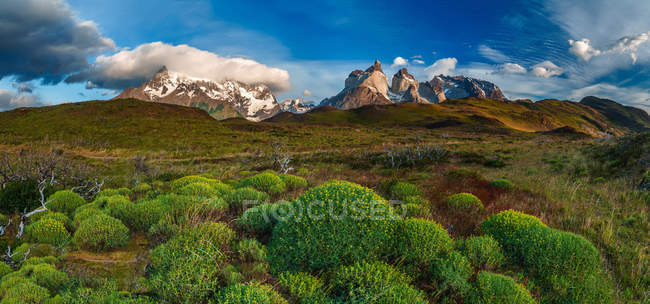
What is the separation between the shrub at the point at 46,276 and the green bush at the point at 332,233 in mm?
2770

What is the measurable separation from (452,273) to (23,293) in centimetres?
557

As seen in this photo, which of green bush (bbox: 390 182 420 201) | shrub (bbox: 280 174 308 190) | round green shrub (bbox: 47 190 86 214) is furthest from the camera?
shrub (bbox: 280 174 308 190)

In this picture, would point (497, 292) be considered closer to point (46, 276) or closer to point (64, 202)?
point (46, 276)

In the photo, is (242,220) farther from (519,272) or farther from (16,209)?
(16,209)

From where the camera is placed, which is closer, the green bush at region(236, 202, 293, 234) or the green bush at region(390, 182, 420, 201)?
the green bush at region(236, 202, 293, 234)

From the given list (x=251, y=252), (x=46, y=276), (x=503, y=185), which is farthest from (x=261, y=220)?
(x=503, y=185)

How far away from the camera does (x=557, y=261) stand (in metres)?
4.36

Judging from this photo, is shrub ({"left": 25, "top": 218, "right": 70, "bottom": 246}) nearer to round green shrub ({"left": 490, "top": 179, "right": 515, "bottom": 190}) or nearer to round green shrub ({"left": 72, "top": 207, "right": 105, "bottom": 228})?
round green shrub ({"left": 72, "top": 207, "right": 105, "bottom": 228})

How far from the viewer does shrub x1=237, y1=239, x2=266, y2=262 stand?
4.14 metres

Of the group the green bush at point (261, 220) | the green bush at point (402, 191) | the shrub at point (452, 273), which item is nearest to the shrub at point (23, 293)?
the green bush at point (261, 220)

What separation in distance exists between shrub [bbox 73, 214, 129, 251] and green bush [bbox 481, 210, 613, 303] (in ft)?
23.5

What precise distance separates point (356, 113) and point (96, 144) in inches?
5583

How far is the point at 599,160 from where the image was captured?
16.5 metres

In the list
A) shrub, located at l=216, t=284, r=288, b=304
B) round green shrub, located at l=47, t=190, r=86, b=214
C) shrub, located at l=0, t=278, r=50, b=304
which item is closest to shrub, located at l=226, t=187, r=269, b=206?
shrub, located at l=216, t=284, r=288, b=304
